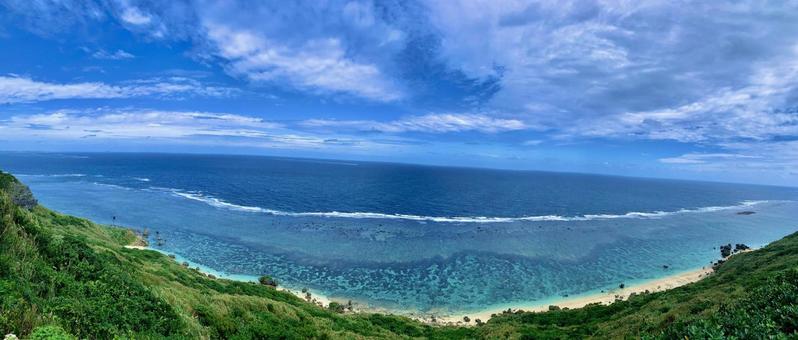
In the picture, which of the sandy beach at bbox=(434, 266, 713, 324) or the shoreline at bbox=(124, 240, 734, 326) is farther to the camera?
the sandy beach at bbox=(434, 266, 713, 324)

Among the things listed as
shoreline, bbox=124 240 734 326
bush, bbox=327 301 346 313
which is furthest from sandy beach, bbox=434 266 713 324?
bush, bbox=327 301 346 313

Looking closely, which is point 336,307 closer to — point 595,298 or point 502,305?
point 502,305

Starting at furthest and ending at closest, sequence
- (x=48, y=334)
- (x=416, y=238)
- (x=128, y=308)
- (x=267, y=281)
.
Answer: (x=416, y=238)
(x=267, y=281)
(x=128, y=308)
(x=48, y=334)

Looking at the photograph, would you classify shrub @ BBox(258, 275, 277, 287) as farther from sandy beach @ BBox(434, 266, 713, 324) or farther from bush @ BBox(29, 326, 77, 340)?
bush @ BBox(29, 326, 77, 340)

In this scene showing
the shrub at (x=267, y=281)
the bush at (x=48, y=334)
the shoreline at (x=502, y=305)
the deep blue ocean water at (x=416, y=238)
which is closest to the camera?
the bush at (x=48, y=334)

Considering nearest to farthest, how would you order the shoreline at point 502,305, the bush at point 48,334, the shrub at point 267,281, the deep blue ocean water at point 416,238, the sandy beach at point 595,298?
the bush at point 48,334
the shoreline at point 502,305
the sandy beach at point 595,298
the shrub at point 267,281
the deep blue ocean water at point 416,238

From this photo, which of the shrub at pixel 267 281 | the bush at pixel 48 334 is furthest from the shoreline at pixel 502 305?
the bush at pixel 48 334

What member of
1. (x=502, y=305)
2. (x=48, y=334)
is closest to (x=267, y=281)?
(x=502, y=305)

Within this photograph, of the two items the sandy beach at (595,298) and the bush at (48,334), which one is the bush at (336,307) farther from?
the bush at (48,334)

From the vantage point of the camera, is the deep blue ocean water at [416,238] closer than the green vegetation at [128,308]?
No

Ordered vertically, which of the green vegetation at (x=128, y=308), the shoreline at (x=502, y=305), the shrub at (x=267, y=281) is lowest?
the shoreline at (x=502, y=305)

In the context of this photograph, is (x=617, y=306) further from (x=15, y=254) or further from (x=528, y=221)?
(x=528, y=221)

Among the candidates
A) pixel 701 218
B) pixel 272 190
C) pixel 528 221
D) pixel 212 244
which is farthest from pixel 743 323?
pixel 701 218
